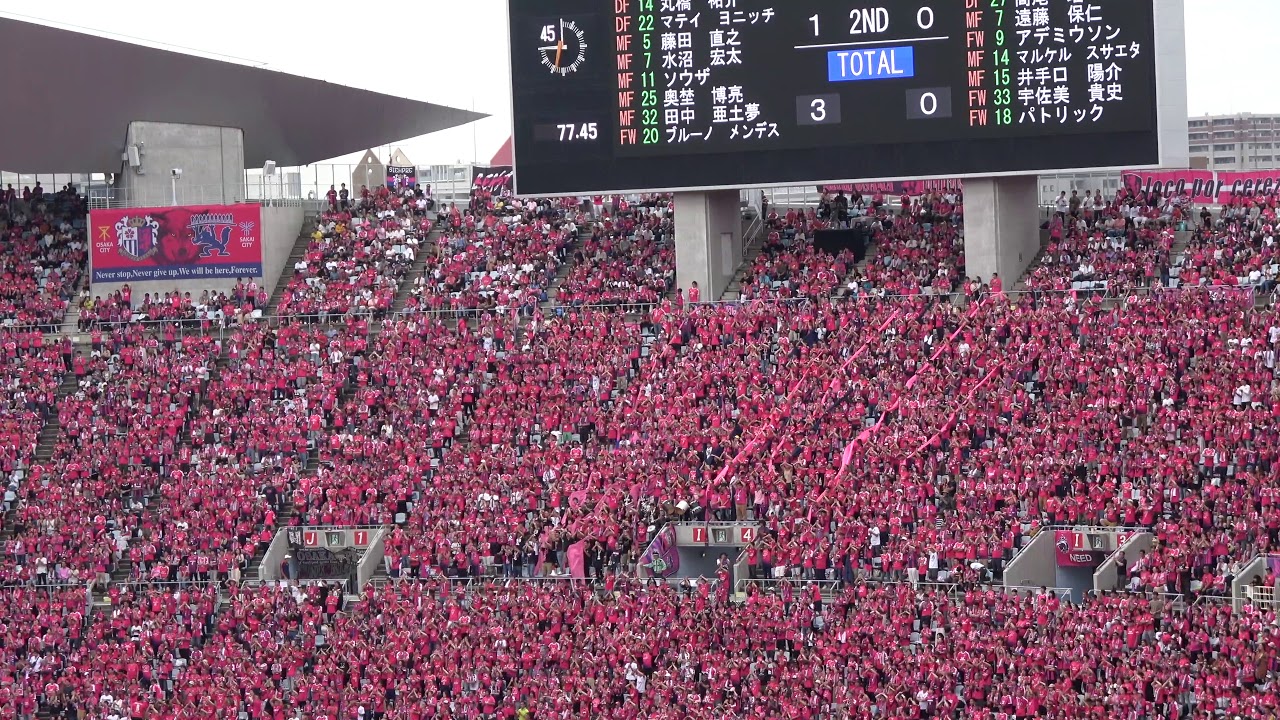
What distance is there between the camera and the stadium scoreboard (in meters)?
32.9

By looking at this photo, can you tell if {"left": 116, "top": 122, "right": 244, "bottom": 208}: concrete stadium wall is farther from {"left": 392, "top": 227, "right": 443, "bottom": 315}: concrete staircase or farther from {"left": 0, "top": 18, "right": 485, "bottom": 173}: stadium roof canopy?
{"left": 392, "top": 227, "right": 443, "bottom": 315}: concrete staircase

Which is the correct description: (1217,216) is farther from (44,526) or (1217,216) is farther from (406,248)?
(44,526)

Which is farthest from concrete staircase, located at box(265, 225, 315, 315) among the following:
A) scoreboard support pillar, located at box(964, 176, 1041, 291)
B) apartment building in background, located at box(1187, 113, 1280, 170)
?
apartment building in background, located at box(1187, 113, 1280, 170)

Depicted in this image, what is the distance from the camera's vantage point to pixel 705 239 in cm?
3675

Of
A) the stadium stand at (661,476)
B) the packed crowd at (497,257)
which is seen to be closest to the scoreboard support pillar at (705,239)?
the stadium stand at (661,476)

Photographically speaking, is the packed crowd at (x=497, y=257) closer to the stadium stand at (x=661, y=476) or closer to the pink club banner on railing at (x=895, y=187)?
the stadium stand at (x=661, y=476)

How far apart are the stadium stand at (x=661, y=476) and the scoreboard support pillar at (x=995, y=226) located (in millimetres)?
689

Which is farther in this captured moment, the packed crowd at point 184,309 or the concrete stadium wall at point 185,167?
the concrete stadium wall at point 185,167

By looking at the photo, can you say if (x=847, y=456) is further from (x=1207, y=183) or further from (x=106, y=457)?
(x=1207, y=183)

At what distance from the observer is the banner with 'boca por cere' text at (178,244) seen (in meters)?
41.0

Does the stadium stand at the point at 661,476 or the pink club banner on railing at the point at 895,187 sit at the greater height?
the pink club banner on railing at the point at 895,187

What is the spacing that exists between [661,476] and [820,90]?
7.11m

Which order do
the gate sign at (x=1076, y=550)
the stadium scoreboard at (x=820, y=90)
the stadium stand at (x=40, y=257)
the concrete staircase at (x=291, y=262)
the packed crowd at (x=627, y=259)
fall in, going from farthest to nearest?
1. the concrete staircase at (x=291, y=262)
2. the stadium stand at (x=40, y=257)
3. the packed crowd at (x=627, y=259)
4. the stadium scoreboard at (x=820, y=90)
5. the gate sign at (x=1076, y=550)

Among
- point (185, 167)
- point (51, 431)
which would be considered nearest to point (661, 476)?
point (51, 431)
